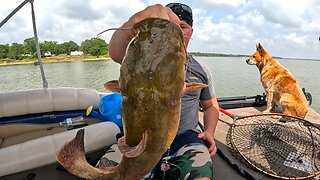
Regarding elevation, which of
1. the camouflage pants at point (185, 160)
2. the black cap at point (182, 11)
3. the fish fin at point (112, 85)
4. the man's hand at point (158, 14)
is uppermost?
the black cap at point (182, 11)

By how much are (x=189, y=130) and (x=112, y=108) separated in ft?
5.50

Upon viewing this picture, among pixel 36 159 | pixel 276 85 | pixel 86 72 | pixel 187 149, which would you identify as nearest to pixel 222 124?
pixel 276 85

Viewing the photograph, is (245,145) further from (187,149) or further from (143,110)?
(143,110)

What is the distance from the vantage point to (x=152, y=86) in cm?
112

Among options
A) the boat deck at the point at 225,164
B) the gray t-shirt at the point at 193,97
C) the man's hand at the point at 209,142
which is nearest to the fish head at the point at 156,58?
the gray t-shirt at the point at 193,97

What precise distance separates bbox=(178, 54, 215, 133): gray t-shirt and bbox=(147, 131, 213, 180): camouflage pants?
0.41ft

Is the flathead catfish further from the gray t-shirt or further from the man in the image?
the gray t-shirt

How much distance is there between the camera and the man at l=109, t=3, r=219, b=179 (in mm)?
1920

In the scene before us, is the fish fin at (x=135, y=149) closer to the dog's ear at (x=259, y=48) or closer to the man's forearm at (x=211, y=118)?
the man's forearm at (x=211, y=118)

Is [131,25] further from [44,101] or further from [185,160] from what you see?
[44,101]

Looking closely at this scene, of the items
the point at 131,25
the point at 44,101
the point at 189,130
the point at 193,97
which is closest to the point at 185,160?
the point at 189,130

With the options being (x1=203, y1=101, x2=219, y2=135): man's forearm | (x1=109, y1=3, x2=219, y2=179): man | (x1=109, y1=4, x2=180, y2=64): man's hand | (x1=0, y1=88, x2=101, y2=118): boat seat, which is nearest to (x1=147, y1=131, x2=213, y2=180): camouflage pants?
(x1=109, y1=3, x2=219, y2=179): man

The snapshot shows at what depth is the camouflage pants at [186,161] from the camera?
6.95 feet

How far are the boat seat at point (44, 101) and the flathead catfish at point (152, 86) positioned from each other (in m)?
3.14
